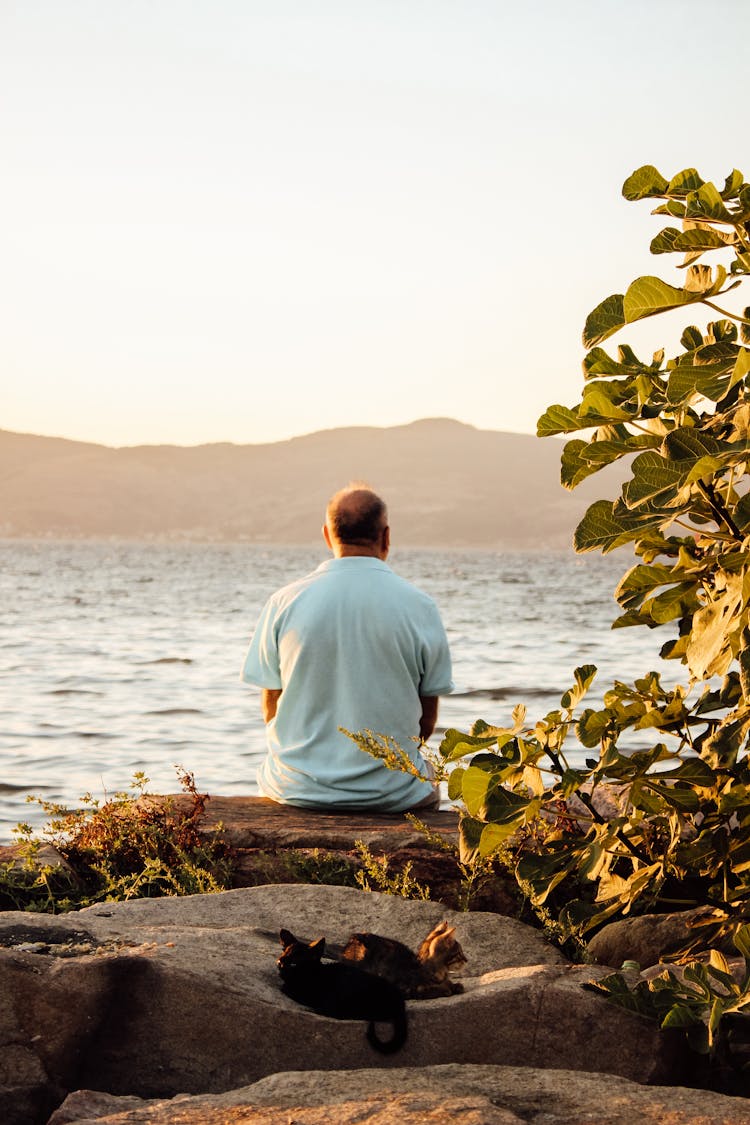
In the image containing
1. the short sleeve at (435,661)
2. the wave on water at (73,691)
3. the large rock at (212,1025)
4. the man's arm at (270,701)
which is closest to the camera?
the large rock at (212,1025)

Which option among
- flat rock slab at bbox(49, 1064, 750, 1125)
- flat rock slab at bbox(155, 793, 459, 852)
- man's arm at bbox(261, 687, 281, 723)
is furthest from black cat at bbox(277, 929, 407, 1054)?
man's arm at bbox(261, 687, 281, 723)

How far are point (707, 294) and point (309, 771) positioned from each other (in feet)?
11.9

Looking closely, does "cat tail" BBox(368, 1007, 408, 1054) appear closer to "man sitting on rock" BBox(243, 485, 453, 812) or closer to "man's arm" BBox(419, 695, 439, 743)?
"man sitting on rock" BBox(243, 485, 453, 812)

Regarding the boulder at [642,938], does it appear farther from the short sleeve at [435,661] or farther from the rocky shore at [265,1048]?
the short sleeve at [435,661]

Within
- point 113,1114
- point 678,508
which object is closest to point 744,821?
point 678,508

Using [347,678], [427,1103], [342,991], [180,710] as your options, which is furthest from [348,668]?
[180,710]

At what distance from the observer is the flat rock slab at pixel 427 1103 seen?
2.53m

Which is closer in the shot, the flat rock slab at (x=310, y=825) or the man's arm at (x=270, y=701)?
the flat rock slab at (x=310, y=825)

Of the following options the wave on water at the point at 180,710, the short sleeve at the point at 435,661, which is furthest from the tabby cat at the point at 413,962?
the wave on water at the point at 180,710

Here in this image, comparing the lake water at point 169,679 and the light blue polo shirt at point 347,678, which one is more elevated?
the light blue polo shirt at point 347,678

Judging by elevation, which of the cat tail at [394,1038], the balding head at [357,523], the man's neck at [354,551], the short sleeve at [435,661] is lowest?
the cat tail at [394,1038]

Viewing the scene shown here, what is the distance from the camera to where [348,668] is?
564 centimetres

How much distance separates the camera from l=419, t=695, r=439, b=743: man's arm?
237 inches

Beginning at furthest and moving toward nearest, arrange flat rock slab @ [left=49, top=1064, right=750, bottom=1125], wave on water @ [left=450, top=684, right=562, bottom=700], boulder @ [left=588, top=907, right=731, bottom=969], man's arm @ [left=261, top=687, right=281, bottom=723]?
wave on water @ [left=450, top=684, right=562, bottom=700] < man's arm @ [left=261, top=687, right=281, bottom=723] < boulder @ [left=588, top=907, right=731, bottom=969] < flat rock slab @ [left=49, top=1064, right=750, bottom=1125]
